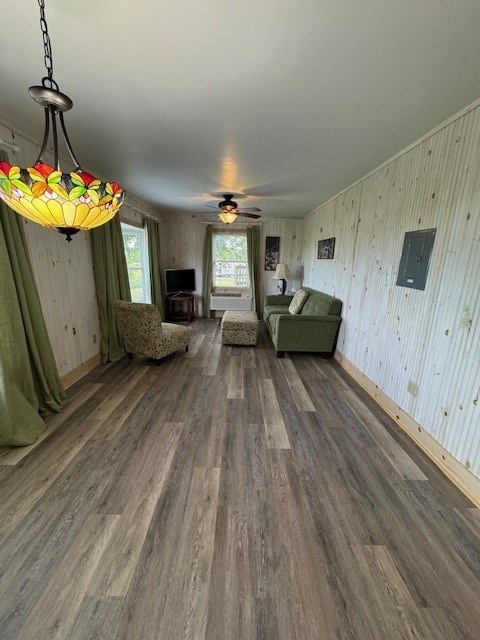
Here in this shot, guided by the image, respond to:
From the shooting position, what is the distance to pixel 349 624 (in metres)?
1.02

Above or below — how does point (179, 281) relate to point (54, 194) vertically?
below

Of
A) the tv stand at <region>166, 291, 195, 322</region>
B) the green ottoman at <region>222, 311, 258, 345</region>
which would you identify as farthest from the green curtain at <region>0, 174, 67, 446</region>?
the tv stand at <region>166, 291, 195, 322</region>

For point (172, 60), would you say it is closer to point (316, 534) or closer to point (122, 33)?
point (122, 33)

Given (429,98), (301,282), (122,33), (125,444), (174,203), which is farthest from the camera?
(301,282)

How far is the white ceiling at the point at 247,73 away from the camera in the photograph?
1064 mm

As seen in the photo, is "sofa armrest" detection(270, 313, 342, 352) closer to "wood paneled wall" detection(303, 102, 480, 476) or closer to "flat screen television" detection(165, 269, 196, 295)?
"wood paneled wall" detection(303, 102, 480, 476)

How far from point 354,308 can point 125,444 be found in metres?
2.92

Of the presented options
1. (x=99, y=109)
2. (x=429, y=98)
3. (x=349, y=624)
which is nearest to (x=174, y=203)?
(x=99, y=109)

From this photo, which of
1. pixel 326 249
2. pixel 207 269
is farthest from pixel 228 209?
pixel 207 269

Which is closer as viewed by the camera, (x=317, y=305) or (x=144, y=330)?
(x=144, y=330)

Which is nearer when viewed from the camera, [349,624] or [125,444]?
[349,624]

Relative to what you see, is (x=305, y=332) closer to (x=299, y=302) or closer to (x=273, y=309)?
(x=299, y=302)

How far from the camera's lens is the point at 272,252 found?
19.8 feet

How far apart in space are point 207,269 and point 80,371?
366cm
